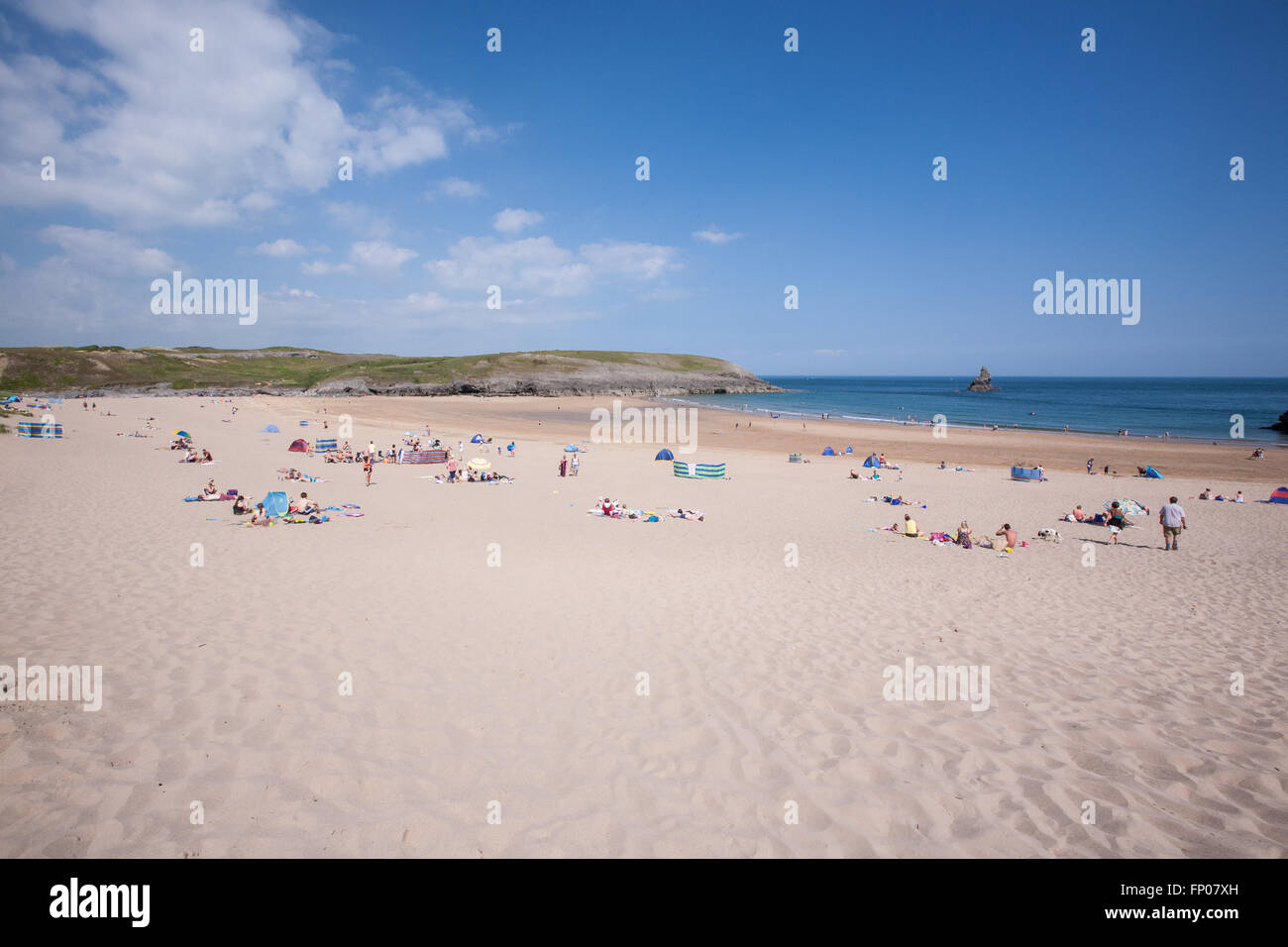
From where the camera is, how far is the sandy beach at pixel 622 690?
4379 mm

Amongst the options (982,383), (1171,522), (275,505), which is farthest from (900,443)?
(982,383)

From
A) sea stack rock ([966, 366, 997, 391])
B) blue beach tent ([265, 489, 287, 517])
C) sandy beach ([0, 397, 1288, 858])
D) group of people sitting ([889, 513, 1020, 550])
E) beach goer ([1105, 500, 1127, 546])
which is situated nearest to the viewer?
sandy beach ([0, 397, 1288, 858])

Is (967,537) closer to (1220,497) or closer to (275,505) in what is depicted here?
(1220,497)

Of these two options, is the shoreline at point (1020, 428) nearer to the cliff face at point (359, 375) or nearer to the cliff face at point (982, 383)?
the cliff face at point (359, 375)

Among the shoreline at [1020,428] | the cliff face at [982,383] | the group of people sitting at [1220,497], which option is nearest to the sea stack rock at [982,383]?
the cliff face at [982,383]

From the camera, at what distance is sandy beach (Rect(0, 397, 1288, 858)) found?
4.38 m

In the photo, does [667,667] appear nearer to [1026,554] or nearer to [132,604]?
[132,604]

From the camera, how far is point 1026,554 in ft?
43.8

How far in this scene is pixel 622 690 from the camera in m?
6.50

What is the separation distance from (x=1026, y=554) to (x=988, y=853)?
37.1 feet

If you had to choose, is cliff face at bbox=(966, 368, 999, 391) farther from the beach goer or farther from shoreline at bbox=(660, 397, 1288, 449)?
the beach goer

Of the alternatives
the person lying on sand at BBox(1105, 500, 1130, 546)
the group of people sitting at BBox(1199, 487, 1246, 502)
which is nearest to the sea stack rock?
the group of people sitting at BBox(1199, 487, 1246, 502)

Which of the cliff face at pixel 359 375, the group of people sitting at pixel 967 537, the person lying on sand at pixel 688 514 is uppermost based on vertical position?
the cliff face at pixel 359 375
